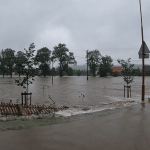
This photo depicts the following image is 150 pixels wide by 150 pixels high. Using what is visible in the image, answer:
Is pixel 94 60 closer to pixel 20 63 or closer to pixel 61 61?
pixel 61 61

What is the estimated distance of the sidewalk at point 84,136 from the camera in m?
3.69

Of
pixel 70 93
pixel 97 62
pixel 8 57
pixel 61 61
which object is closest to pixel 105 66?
pixel 97 62

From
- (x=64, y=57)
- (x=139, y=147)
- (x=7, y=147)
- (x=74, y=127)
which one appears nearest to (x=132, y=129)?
(x=139, y=147)

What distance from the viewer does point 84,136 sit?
427 centimetres

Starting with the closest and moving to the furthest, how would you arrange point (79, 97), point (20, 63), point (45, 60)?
point (20, 63), point (79, 97), point (45, 60)

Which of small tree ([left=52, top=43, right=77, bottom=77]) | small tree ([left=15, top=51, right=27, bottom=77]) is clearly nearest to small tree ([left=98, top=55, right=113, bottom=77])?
small tree ([left=52, top=43, right=77, bottom=77])

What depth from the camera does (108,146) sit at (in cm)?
373

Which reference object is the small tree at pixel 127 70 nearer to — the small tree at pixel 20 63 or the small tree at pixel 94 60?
the small tree at pixel 20 63

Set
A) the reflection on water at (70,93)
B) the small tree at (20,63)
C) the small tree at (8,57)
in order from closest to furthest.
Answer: the small tree at (20,63) → the reflection on water at (70,93) → the small tree at (8,57)

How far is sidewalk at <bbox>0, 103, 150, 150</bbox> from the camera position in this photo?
3.69m

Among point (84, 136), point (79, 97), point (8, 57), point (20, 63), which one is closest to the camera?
point (84, 136)

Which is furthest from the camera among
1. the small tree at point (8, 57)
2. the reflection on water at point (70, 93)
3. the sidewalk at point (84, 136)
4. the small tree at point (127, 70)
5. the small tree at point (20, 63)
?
the small tree at point (8, 57)

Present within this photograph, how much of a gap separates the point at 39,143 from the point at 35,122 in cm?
169

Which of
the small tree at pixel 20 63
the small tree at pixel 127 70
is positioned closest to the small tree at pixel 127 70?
the small tree at pixel 127 70
